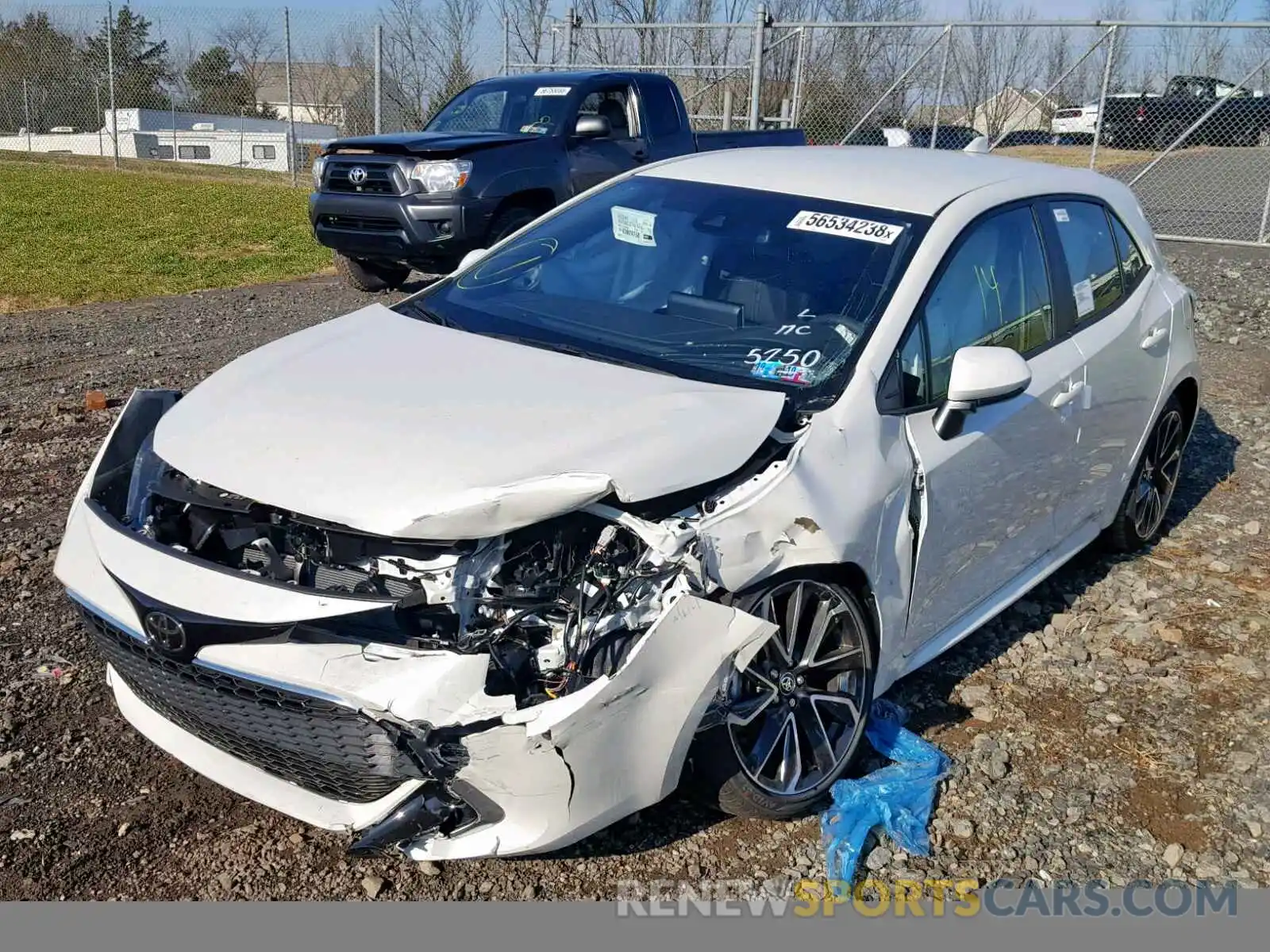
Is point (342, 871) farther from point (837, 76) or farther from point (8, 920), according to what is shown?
point (837, 76)

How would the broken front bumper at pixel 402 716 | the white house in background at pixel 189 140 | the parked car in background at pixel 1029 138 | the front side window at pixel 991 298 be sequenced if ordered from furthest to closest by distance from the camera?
the white house in background at pixel 189 140 → the parked car in background at pixel 1029 138 → the front side window at pixel 991 298 → the broken front bumper at pixel 402 716

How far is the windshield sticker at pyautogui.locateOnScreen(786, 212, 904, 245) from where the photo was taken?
3.73 m

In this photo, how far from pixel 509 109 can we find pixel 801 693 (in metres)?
8.37

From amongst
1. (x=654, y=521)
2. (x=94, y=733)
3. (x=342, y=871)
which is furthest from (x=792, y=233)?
(x=94, y=733)

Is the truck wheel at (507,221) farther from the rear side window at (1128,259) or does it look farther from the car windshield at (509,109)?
the rear side window at (1128,259)

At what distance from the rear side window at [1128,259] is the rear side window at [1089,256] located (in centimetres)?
5

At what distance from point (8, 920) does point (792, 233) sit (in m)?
2.89

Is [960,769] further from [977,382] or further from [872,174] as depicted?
[872,174]

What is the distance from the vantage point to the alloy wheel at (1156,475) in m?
5.19

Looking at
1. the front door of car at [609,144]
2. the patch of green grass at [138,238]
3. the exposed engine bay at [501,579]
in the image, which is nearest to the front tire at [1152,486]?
the exposed engine bay at [501,579]

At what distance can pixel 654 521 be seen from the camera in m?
2.85

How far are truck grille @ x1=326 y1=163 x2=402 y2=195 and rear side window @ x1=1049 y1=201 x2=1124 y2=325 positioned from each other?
19.8 ft

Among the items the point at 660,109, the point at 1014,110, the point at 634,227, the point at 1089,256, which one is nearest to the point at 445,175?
the point at 660,109

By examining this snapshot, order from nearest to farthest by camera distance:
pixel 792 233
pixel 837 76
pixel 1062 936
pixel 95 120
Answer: pixel 1062 936 → pixel 792 233 → pixel 837 76 → pixel 95 120
